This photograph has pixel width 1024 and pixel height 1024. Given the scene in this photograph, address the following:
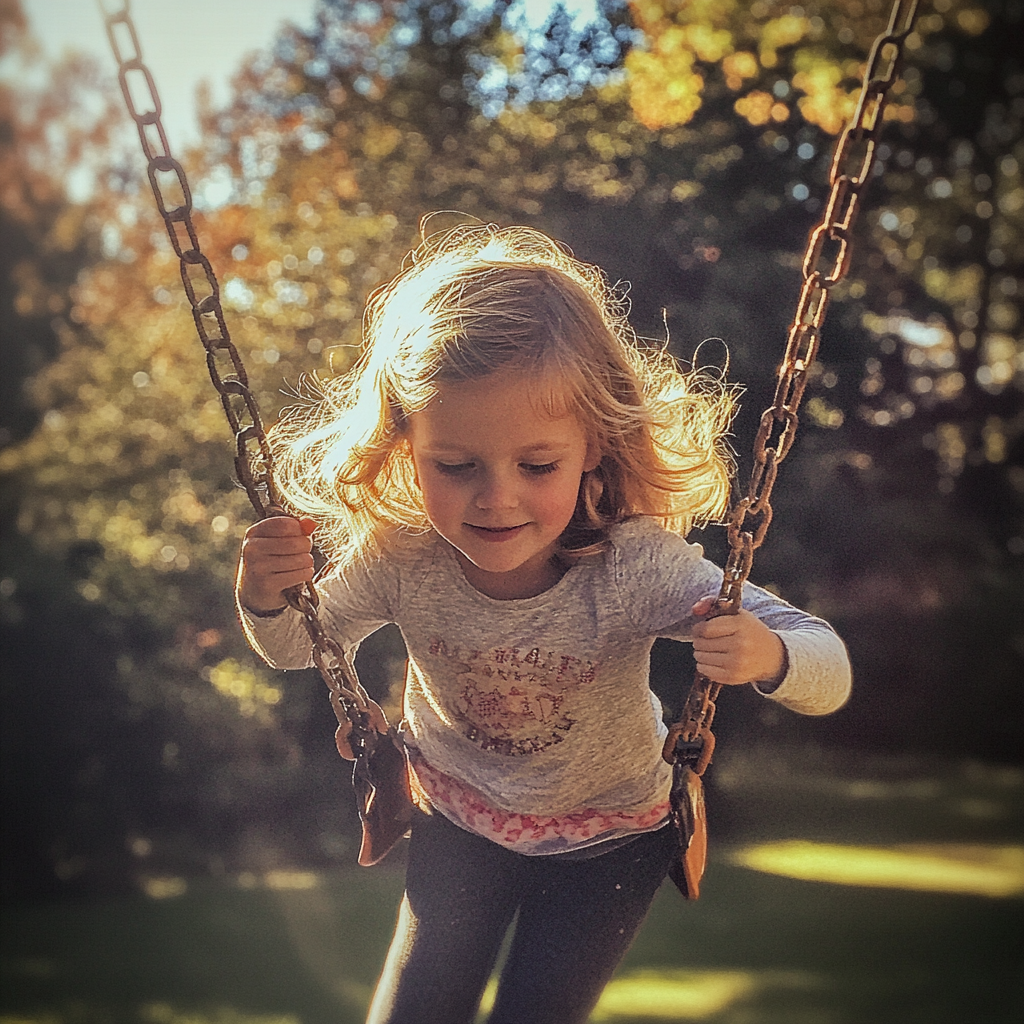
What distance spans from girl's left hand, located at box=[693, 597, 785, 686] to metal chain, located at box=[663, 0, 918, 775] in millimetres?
13

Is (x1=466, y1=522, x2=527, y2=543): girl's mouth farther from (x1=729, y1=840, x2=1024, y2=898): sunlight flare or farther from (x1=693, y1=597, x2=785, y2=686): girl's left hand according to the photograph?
(x1=729, y1=840, x2=1024, y2=898): sunlight flare

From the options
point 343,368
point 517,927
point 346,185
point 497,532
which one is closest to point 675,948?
point 343,368

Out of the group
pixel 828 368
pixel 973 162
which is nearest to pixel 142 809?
pixel 828 368

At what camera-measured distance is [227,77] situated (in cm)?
342

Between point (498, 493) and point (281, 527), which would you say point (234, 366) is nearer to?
point (281, 527)

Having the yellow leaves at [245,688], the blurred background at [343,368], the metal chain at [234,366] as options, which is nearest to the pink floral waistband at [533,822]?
the metal chain at [234,366]

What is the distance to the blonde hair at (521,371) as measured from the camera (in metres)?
1.12

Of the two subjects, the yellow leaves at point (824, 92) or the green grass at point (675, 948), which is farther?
the green grass at point (675, 948)

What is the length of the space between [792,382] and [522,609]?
336 mm

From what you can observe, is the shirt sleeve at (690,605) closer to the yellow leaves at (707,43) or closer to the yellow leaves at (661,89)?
the yellow leaves at (661,89)

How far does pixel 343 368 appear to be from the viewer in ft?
8.27

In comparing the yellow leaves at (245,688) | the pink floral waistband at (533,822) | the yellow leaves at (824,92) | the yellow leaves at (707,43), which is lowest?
the yellow leaves at (245,688)

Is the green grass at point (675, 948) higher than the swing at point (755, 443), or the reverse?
the swing at point (755, 443)

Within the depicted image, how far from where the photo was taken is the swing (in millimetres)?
1083
